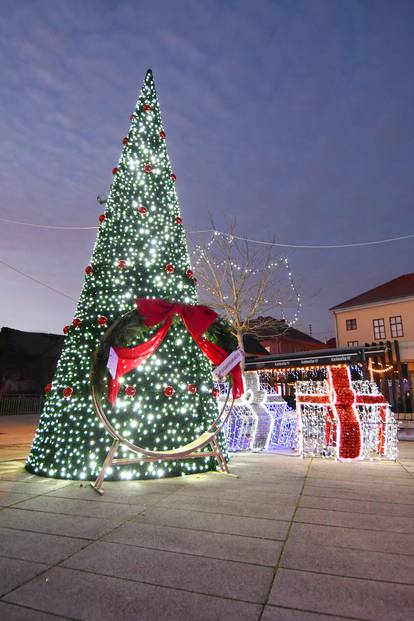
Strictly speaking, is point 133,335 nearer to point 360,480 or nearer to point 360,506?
point 360,506

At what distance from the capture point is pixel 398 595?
2.13 m

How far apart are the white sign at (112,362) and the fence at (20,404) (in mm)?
20506

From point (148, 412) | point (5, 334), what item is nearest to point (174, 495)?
point (148, 412)

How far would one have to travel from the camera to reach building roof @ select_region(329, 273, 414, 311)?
28.5 meters

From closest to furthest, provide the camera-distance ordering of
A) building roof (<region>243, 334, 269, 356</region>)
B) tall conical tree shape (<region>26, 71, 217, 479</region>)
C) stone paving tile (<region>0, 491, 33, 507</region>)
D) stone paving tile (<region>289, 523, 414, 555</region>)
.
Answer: stone paving tile (<region>289, 523, 414, 555</region>)
stone paving tile (<region>0, 491, 33, 507</region>)
tall conical tree shape (<region>26, 71, 217, 479</region>)
building roof (<region>243, 334, 269, 356</region>)

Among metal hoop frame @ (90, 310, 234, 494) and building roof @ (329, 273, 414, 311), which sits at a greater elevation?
building roof @ (329, 273, 414, 311)

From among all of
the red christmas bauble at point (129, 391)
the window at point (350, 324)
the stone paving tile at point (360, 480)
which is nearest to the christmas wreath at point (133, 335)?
the red christmas bauble at point (129, 391)

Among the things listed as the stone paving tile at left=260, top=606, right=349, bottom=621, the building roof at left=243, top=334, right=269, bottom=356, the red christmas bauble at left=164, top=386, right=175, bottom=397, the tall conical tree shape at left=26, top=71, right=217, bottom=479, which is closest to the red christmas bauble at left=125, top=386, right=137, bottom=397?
the tall conical tree shape at left=26, top=71, right=217, bottom=479

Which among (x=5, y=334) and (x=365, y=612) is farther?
(x=5, y=334)

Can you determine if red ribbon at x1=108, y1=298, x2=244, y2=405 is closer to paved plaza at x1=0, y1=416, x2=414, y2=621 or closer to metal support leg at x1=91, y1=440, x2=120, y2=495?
metal support leg at x1=91, y1=440, x2=120, y2=495

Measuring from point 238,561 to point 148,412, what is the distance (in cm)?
295

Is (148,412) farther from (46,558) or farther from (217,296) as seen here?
(217,296)

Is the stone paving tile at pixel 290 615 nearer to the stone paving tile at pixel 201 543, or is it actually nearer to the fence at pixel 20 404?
the stone paving tile at pixel 201 543

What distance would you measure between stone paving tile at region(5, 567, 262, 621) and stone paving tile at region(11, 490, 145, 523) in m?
1.27
